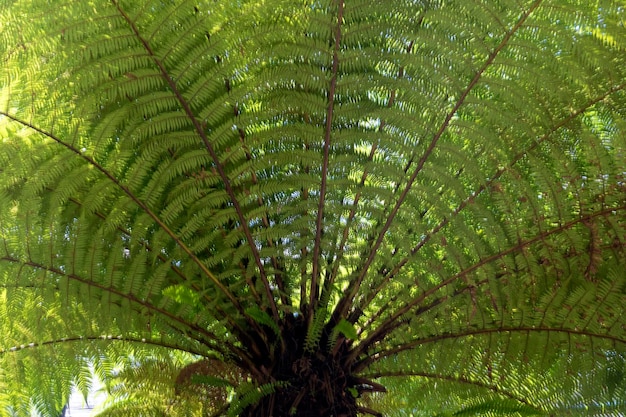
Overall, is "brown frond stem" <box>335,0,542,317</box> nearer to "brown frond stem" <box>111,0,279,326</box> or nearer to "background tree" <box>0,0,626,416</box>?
"background tree" <box>0,0,626,416</box>

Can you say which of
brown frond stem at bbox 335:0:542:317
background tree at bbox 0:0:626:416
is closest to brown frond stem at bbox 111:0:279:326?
background tree at bbox 0:0:626:416

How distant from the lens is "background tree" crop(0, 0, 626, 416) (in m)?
1.26

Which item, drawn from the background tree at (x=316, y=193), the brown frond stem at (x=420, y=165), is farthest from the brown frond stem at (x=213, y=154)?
the brown frond stem at (x=420, y=165)

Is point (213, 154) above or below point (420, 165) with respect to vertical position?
above

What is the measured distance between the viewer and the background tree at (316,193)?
1265mm

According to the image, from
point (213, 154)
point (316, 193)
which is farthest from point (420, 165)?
point (213, 154)

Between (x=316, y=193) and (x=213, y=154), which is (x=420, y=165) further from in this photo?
(x=213, y=154)

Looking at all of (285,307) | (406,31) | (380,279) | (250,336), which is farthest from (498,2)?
(250,336)

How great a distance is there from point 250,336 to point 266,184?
45 centimetres

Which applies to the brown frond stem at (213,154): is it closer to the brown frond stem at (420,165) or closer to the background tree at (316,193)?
the background tree at (316,193)

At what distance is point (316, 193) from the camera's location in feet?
4.92

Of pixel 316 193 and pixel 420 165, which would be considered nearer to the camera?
pixel 420 165

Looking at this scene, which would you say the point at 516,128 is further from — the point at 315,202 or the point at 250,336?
the point at 250,336

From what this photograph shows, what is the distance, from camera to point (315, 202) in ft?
4.66
